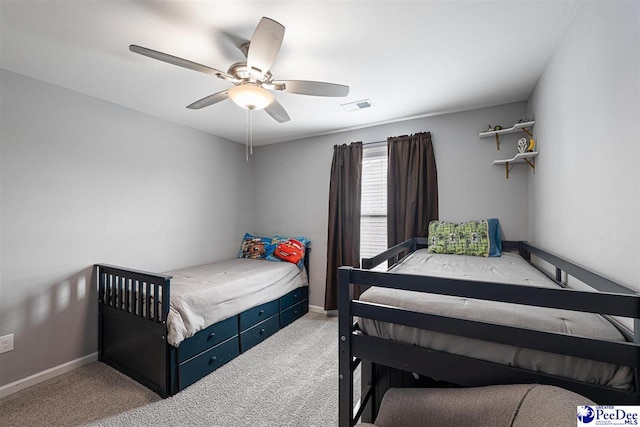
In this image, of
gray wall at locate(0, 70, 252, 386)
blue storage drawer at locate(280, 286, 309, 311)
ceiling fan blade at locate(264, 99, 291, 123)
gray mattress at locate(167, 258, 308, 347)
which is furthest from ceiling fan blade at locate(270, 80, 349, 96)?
blue storage drawer at locate(280, 286, 309, 311)

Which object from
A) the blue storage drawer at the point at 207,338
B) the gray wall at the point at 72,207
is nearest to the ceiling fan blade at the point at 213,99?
the gray wall at the point at 72,207

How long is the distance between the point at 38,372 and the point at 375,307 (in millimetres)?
2646

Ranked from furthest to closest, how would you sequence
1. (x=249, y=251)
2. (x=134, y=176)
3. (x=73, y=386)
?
(x=249, y=251)
(x=134, y=176)
(x=73, y=386)

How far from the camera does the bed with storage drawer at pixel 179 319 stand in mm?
1908

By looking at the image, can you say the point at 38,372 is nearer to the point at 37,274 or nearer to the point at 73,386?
the point at 73,386

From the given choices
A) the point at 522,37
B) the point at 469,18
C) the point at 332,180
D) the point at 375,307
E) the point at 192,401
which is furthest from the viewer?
the point at 332,180

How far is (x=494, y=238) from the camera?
244cm

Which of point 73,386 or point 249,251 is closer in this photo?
point 73,386

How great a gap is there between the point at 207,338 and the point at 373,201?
2.23 m

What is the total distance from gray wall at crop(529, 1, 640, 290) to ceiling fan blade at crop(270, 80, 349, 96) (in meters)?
1.20

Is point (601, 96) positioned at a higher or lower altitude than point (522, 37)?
lower

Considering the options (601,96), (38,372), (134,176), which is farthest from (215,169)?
(601,96)

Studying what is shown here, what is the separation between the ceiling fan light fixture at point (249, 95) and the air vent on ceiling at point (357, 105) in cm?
110

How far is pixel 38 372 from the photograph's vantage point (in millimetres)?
2059
